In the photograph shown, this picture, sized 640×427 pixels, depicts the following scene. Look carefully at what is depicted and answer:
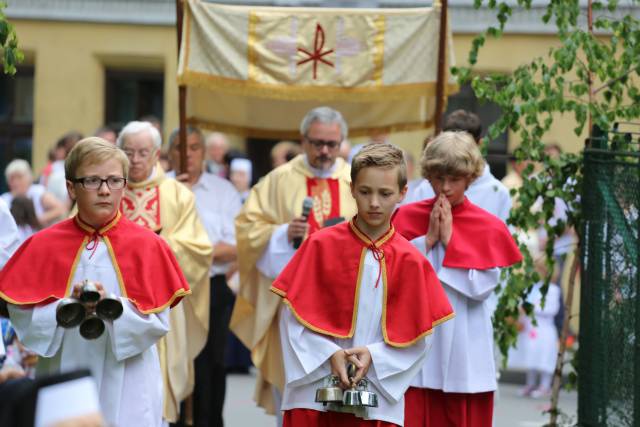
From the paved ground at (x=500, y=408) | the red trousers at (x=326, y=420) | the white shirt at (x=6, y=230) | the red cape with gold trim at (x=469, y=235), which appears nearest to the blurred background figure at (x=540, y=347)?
the paved ground at (x=500, y=408)

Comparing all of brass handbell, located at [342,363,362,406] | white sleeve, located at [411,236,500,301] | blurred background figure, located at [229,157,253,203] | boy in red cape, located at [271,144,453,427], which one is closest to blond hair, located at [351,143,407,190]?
boy in red cape, located at [271,144,453,427]

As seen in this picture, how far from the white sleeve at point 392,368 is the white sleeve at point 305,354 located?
17 centimetres

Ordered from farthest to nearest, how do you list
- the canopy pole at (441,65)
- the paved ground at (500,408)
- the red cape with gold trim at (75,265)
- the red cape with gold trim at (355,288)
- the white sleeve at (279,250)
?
the paved ground at (500,408)
the canopy pole at (441,65)
the white sleeve at (279,250)
the red cape with gold trim at (75,265)
the red cape with gold trim at (355,288)

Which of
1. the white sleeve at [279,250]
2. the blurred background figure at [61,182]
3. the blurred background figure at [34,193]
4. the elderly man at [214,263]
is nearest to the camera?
the white sleeve at [279,250]

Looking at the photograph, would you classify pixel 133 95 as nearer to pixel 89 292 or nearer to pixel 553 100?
pixel 553 100

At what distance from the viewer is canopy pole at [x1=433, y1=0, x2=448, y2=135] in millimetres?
10102

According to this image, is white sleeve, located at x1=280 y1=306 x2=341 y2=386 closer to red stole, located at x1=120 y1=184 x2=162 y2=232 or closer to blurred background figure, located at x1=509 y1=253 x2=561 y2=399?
red stole, located at x1=120 y1=184 x2=162 y2=232

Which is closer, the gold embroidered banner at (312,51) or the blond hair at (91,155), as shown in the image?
the blond hair at (91,155)

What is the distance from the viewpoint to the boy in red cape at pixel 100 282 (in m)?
6.80

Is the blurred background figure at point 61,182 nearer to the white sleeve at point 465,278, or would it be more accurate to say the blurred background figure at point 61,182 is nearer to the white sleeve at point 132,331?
the white sleeve at point 465,278

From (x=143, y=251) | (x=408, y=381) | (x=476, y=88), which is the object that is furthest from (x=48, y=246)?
(x=476, y=88)

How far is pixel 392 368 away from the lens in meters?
6.65

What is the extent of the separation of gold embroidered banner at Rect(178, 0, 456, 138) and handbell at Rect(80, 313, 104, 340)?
3.85 metres

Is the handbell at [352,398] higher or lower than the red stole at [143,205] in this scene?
lower
